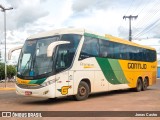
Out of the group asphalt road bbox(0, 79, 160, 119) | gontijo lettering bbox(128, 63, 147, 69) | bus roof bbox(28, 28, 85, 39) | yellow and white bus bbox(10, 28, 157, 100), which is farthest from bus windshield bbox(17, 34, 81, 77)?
gontijo lettering bbox(128, 63, 147, 69)

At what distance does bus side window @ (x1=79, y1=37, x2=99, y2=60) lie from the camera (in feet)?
54.4

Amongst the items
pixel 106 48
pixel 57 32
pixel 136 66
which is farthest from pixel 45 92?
pixel 136 66

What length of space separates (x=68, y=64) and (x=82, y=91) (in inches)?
71.4

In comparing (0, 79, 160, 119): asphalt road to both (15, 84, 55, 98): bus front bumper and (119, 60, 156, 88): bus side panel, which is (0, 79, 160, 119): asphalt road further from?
(119, 60, 156, 88): bus side panel

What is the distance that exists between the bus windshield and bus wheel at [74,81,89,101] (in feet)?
5.03

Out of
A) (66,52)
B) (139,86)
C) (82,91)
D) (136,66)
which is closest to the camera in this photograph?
(66,52)

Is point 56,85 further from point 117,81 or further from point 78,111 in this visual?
point 117,81

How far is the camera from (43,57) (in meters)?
15.0

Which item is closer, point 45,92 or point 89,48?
point 45,92

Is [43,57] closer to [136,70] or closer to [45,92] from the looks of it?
[45,92]

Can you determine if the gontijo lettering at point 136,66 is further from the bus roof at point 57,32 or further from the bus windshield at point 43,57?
the bus windshield at point 43,57

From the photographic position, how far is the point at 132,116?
11.3 metres

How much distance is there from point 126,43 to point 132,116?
11240 millimetres

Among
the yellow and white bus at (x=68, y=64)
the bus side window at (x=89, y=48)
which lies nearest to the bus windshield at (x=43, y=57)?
the yellow and white bus at (x=68, y=64)
